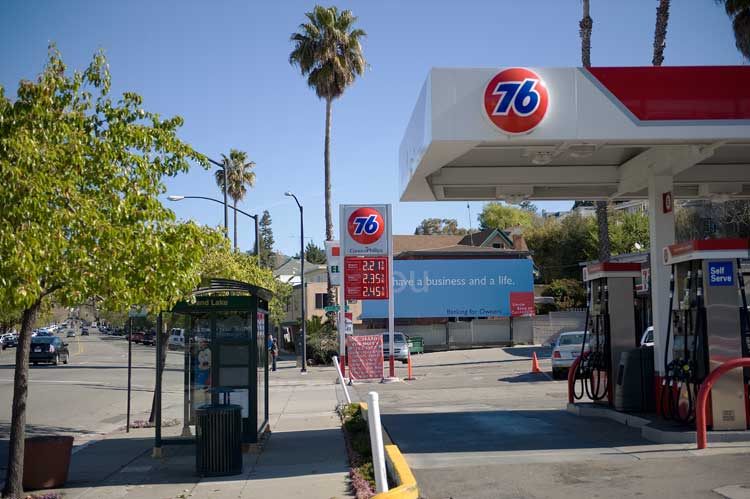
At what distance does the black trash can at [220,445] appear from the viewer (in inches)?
420

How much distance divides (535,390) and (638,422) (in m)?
9.91

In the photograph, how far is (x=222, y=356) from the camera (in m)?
13.1

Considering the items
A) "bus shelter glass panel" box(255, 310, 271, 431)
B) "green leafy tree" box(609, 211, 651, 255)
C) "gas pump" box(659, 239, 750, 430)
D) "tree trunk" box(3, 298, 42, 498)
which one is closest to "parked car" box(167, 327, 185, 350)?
"bus shelter glass panel" box(255, 310, 271, 431)

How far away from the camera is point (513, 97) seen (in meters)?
10.7

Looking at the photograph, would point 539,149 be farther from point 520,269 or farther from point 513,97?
point 520,269

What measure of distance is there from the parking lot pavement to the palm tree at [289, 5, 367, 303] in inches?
975

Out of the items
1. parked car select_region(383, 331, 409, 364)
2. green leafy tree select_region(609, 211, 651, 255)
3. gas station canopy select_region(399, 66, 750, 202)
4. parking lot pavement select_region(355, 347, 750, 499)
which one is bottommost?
parking lot pavement select_region(355, 347, 750, 499)

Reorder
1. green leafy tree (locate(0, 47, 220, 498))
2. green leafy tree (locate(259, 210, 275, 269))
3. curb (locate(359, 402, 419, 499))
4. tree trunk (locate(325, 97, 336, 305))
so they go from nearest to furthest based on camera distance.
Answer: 1. curb (locate(359, 402, 419, 499))
2. green leafy tree (locate(0, 47, 220, 498))
3. tree trunk (locate(325, 97, 336, 305))
4. green leafy tree (locate(259, 210, 275, 269))

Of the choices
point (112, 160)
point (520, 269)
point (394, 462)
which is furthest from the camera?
point (520, 269)

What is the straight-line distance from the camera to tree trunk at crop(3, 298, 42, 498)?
30.5 ft

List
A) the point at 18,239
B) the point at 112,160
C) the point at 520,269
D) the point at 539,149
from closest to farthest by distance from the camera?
the point at 18,239
the point at 112,160
the point at 539,149
the point at 520,269

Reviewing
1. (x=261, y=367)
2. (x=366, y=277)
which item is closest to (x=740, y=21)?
(x=366, y=277)

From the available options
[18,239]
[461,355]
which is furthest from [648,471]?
[461,355]

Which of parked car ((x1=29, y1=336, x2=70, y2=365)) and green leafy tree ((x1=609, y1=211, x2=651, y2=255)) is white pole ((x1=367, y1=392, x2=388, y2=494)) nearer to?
parked car ((x1=29, y1=336, x2=70, y2=365))
